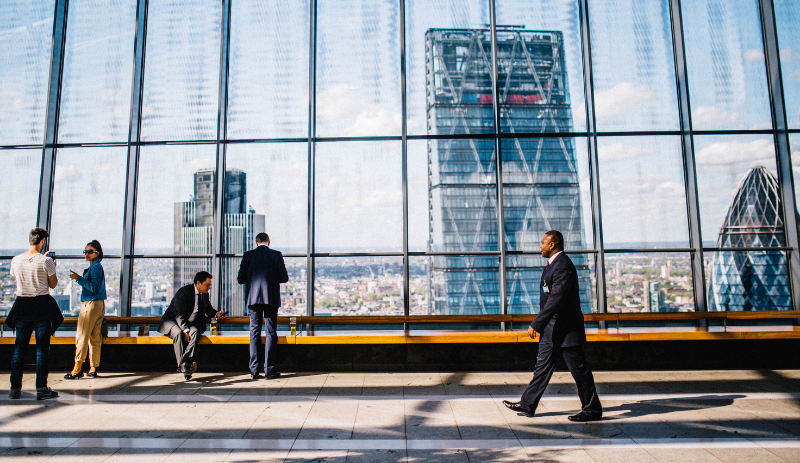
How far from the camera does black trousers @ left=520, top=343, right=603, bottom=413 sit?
3578mm

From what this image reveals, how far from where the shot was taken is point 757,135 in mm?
6504

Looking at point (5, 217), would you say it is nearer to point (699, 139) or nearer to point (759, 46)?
point (699, 139)

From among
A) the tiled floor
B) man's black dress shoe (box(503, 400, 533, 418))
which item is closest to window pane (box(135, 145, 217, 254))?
the tiled floor

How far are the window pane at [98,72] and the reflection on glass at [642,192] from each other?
6922 mm

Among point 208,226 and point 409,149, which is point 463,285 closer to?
point 409,149

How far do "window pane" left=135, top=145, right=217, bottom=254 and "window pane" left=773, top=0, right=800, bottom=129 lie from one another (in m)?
7.84

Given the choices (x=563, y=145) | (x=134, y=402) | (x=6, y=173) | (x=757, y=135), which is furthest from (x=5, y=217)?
(x=757, y=135)

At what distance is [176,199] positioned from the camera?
21.0 ft

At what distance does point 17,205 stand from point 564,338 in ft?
24.3

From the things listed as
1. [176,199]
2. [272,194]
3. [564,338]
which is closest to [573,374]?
[564,338]

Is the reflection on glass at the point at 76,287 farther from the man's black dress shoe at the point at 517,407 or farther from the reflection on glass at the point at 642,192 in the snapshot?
the reflection on glass at the point at 642,192

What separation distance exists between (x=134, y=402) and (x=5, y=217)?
4.30 meters

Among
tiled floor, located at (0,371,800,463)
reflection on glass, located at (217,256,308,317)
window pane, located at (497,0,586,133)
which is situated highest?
window pane, located at (497,0,586,133)

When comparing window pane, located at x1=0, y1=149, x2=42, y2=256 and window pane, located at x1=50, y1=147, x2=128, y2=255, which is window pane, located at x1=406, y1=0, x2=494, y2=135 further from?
window pane, located at x1=0, y1=149, x2=42, y2=256
